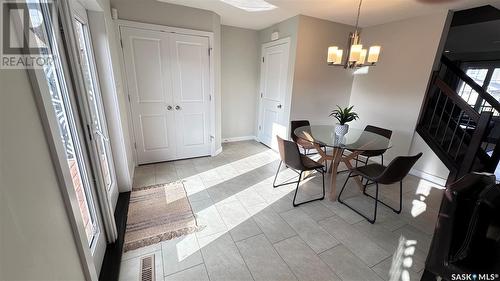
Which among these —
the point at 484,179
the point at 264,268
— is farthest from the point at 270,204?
the point at 484,179

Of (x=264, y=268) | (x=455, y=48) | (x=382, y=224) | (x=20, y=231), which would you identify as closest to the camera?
(x=20, y=231)

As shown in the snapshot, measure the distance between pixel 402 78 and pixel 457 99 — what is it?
2.49 feet

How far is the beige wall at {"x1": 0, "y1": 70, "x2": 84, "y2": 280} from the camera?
61cm

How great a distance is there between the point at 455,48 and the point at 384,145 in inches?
196

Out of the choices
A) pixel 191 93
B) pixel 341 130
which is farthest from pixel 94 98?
pixel 341 130

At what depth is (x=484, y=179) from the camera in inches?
45.1

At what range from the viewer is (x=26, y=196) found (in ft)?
2.29

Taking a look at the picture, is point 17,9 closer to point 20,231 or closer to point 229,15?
point 20,231

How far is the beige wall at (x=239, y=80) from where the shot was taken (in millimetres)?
4105

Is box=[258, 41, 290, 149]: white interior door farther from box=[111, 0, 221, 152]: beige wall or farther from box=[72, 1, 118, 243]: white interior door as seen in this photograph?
box=[72, 1, 118, 243]: white interior door

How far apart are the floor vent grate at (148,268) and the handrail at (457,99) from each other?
399 cm

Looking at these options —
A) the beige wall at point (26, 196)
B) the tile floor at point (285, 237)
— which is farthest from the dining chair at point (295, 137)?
the beige wall at point (26, 196)

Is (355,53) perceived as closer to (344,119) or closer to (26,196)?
(344,119)

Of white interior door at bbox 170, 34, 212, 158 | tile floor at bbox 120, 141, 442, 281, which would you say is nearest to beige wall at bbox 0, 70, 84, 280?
tile floor at bbox 120, 141, 442, 281
